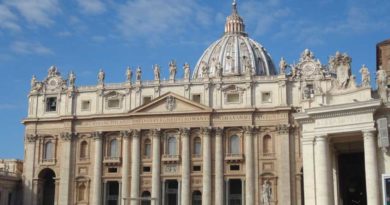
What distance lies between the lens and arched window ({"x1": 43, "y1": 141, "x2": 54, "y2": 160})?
230 feet

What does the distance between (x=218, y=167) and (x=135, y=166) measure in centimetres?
887

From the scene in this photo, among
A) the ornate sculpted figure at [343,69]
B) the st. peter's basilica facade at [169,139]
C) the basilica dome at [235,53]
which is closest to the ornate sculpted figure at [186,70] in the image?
the st. peter's basilica facade at [169,139]

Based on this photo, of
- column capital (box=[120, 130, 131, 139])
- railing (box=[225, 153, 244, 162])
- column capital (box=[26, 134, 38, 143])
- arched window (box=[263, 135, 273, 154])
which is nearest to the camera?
railing (box=[225, 153, 244, 162])

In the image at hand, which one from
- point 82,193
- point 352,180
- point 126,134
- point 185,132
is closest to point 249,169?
point 185,132

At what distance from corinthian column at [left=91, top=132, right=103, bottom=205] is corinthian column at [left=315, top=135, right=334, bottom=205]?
3872 cm

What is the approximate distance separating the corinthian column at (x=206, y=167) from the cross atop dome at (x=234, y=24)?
4196 centimetres

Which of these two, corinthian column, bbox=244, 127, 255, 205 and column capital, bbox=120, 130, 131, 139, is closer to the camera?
corinthian column, bbox=244, 127, 255, 205

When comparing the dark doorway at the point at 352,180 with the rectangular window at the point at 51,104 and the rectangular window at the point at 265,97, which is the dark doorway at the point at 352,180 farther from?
the rectangular window at the point at 51,104

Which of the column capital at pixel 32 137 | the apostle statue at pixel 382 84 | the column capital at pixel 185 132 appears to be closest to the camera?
the apostle statue at pixel 382 84

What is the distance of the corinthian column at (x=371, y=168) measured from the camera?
2966 centimetres

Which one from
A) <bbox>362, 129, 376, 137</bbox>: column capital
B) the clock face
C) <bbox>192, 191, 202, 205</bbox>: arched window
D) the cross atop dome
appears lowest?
<bbox>192, 191, 202, 205</bbox>: arched window

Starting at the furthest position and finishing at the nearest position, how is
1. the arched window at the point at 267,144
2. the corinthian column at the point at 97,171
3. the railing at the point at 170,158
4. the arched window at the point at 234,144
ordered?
the corinthian column at the point at 97,171 < the railing at the point at 170,158 < the arched window at the point at 234,144 < the arched window at the point at 267,144

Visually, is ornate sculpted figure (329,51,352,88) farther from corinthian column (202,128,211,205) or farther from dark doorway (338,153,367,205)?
corinthian column (202,128,211,205)

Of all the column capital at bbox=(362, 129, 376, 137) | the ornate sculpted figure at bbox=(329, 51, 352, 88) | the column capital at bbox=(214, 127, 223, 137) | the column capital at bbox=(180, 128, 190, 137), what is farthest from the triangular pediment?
the column capital at bbox=(362, 129, 376, 137)
